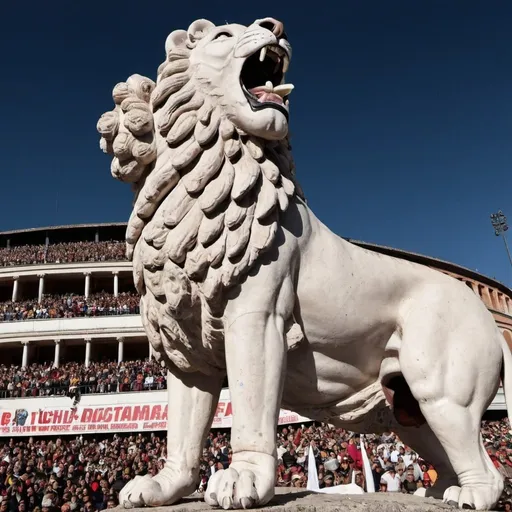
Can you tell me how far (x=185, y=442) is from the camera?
317cm

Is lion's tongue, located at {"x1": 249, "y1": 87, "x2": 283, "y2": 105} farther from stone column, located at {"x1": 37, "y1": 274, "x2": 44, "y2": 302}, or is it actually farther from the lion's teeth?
stone column, located at {"x1": 37, "y1": 274, "x2": 44, "y2": 302}

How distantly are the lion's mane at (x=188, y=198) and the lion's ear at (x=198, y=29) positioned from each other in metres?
0.08

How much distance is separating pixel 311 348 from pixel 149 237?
1.12m

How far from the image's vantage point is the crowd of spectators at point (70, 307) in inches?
1320

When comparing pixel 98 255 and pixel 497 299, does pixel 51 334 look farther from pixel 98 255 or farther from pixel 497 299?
pixel 497 299

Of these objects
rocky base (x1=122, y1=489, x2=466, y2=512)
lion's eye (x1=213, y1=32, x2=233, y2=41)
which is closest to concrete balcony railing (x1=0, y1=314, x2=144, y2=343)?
lion's eye (x1=213, y1=32, x2=233, y2=41)

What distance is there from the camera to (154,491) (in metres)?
2.91

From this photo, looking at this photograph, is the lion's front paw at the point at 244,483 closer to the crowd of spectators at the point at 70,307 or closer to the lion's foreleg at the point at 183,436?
the lion's foreleg at the point at 183,436

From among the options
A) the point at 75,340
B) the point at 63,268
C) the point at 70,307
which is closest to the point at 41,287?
the point at 63,268

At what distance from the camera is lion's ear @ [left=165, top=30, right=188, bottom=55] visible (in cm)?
345

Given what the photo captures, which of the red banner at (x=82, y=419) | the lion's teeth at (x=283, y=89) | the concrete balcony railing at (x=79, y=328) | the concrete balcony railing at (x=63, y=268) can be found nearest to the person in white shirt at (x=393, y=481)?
the lion's teeth at (x=283, y=89)

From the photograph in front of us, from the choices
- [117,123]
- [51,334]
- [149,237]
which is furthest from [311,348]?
[51,334]

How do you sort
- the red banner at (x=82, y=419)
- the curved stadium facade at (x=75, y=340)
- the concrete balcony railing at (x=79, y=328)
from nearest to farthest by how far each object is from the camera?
the red banner at (x=82, y=419)
the curved stadium facade at (x=75, y=340)
the concrete balcony railing at (x=79, y=328)

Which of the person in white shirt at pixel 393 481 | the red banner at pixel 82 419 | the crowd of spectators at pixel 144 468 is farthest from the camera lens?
the red banner at pixel 82 419
